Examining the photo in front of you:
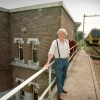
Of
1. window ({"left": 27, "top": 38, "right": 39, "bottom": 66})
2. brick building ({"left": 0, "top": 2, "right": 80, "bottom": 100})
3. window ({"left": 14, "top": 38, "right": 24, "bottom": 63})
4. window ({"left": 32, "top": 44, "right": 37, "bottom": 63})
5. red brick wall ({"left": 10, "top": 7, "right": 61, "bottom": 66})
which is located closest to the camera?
red brick wall ({"left": 10, "top": 7, "right": 61, "bottom": 66})

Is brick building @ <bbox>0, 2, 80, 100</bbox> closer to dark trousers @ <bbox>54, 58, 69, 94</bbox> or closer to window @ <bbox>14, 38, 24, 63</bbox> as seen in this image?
window @ <bbox>14, 38, 24, 63</bbox>

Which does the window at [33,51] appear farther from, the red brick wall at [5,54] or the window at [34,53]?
the red brick wall at [5,54]


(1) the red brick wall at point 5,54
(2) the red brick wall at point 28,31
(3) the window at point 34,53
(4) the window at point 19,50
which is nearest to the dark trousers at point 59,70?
(2) the red brick wall at point 28,31

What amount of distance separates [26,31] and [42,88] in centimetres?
487

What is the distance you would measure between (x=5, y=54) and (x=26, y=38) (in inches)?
103

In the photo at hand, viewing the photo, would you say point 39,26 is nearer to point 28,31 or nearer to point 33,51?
point 28,31

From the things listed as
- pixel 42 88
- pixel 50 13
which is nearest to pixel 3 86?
pixel 42 88

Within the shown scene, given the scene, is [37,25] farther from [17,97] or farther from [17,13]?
[17,97]

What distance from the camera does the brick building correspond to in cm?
886

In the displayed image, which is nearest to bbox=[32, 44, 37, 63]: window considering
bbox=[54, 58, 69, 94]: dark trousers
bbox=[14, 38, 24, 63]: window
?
bbox=[14, 38, 24, 63]: window

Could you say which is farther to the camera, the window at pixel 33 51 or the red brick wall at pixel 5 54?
the red brick wall at pixel 5 54

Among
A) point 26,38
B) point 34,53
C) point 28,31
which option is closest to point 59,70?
point 34,53

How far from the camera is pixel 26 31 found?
1024 cm

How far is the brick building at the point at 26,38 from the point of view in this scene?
886 centimetres
